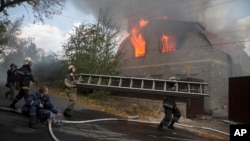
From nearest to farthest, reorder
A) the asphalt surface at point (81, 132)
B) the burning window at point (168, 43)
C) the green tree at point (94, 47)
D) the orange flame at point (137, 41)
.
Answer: the asphalt surface at point (81, 132), the green tree at point (94, 47), the burning window at point (168, 43), the orange flame at point (137, 41)

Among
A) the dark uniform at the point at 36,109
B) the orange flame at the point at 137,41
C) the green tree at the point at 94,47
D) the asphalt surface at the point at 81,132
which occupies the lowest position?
the asphalt surface at the point at 81,132

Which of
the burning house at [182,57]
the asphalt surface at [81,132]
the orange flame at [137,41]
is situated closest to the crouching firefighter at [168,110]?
the asphalt surface at [81,132]

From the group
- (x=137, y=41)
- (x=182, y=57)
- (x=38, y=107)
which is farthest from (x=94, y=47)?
(x=38, y=107)

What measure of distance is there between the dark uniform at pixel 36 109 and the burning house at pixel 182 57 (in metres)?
13.2

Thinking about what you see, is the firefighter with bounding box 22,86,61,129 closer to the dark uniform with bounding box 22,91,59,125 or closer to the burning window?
the dark uniform with bounding box 22,91,59,125

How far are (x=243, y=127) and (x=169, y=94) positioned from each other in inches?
202

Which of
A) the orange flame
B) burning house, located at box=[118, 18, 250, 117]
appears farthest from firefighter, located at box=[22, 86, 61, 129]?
the orange flame

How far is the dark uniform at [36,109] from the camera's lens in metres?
7.78

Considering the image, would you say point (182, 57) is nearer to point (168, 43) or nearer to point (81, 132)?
point (168, 43)

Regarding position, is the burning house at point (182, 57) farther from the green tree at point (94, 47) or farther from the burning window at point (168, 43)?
the green tree at point (94, 47)

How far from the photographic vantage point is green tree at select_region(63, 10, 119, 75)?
19.6 metres

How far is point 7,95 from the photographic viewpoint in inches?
512

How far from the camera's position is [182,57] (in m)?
25.3

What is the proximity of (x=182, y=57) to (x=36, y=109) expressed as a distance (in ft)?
61.9
